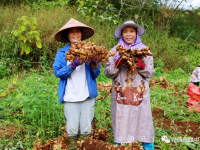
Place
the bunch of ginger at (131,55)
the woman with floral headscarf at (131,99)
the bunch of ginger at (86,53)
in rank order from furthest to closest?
the woman with floral headscarf at (131,99)
the bunch of ginger at (131,55)
the bunch of ginger at (86,53)

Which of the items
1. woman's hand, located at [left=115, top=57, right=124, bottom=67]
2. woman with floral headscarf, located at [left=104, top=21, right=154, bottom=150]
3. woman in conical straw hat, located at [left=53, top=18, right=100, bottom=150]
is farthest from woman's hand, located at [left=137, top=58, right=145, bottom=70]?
woman in conical straw hat, located at [left=53, top=18, right=100, bottom=150]

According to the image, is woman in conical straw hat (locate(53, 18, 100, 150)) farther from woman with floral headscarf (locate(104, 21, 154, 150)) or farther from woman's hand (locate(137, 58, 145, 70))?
woman's hand (locate(137, 58, 145, 70))

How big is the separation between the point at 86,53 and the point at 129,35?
65 cm

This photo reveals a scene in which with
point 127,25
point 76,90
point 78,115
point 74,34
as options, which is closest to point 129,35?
point 127,25

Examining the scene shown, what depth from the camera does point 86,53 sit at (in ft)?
6.93

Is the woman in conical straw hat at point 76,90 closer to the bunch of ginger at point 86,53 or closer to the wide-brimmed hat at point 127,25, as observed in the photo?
the bunch of ginger at point 86,53

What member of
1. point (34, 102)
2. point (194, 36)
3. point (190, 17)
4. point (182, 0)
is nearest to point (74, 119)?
point (34, 102)

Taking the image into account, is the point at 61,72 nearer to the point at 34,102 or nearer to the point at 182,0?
the point at 34,102

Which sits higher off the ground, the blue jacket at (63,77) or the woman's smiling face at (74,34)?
the woman's smiling face at (74,34)

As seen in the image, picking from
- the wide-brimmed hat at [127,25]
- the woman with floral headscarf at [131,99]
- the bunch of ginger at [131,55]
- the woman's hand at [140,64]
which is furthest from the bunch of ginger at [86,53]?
the wide-brimmed hat at [127,25]

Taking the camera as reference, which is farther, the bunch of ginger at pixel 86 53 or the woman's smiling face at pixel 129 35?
the woman's smiling face at pixel 129 35

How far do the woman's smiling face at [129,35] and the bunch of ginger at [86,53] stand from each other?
0.44m

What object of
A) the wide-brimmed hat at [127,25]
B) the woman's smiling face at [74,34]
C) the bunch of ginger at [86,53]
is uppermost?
the wide-brimmed hat at [127,25]

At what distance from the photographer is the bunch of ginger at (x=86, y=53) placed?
209 centimetres
